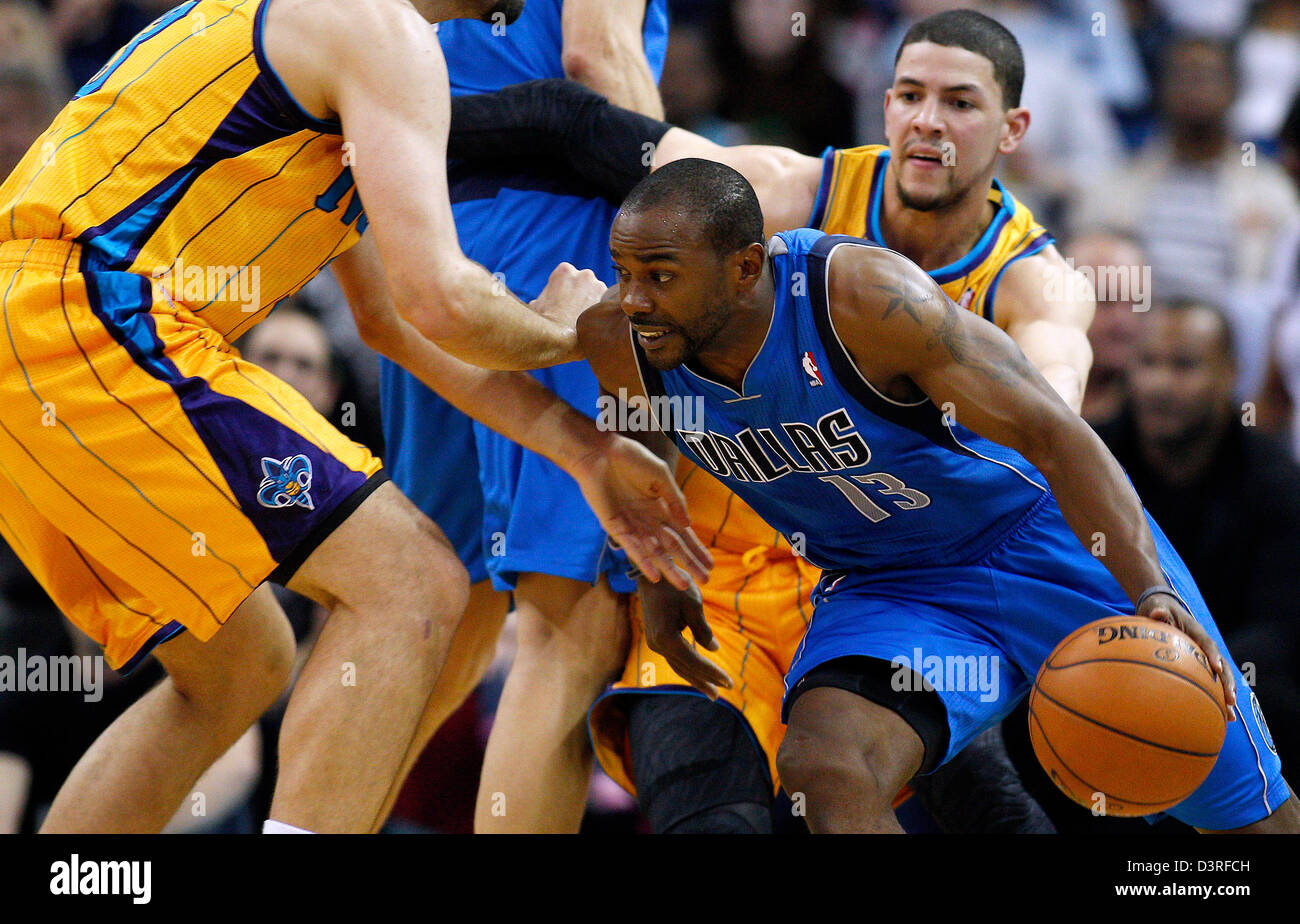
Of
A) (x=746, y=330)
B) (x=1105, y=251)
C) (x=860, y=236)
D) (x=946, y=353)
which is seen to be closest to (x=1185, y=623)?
(x=946, y=353)

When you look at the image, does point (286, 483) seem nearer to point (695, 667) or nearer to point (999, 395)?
point (695, 667)

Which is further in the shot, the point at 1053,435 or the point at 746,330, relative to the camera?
the point at 746,330

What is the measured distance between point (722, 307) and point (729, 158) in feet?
3.11

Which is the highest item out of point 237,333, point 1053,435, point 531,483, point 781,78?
point 781,78

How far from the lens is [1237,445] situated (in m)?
4.39

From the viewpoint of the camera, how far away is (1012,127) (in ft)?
12.7

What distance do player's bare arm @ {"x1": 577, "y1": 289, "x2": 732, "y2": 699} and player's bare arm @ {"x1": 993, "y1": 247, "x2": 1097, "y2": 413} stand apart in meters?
0.92

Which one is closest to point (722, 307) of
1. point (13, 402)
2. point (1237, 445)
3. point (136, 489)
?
point (136, 489)

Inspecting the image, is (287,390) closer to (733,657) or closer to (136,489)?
(136,489)

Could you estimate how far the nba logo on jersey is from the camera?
291cm

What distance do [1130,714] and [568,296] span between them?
4.66 ft

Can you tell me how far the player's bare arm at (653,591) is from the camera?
3117mm
